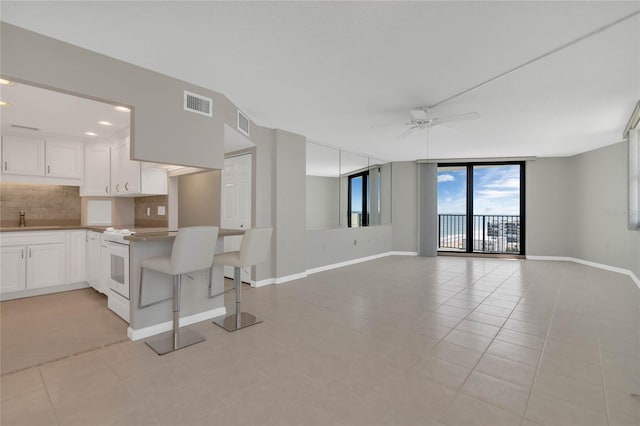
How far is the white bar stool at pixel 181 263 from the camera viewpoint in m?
2.55

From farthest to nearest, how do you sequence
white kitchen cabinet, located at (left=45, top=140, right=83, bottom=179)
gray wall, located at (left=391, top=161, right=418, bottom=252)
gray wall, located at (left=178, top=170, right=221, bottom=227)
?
gray wall, located at (left=391, top=161, right=418, bottom=252), gray wall, located at (left=178, top=170, right=221, bottom=227), white kitchen cabinet, located at (left=45, top=140, right=83, bottom=179)

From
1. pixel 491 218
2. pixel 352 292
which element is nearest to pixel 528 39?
pixel 352 292

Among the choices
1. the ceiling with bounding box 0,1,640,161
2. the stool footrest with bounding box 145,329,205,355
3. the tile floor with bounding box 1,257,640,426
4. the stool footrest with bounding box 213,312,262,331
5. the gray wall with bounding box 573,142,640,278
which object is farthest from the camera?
the gray wall with bounding box 573,142,640,278

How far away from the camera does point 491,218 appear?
836cm

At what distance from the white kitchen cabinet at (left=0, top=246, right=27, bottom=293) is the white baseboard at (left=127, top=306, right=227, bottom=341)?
7.81ft

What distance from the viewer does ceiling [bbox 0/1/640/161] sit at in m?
2.01

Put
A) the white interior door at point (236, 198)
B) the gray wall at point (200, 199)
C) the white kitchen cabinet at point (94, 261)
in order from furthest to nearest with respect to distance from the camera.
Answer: the gray wall at point (200, 199) < the white interior door at point (236, 198) < the white kitchen cabinet at point (94, 261)

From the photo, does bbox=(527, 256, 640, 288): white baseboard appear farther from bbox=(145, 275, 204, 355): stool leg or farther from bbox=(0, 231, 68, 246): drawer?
bbox=(0, 231, 68, 246): drawer

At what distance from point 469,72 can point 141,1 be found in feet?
9.25

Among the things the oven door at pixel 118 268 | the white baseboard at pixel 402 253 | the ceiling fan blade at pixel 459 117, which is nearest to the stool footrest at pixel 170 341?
the oven door at pixel 118 268

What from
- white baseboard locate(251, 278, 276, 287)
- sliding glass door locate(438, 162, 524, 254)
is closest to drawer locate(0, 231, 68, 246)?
white baseboard locate(251, 278, 276, 287)

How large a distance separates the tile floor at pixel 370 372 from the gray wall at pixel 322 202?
2.29 m

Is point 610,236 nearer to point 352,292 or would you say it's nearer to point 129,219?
point 352,292

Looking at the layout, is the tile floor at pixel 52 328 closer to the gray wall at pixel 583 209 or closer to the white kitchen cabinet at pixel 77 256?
the white kitchen cabinet at pixel 77 256
